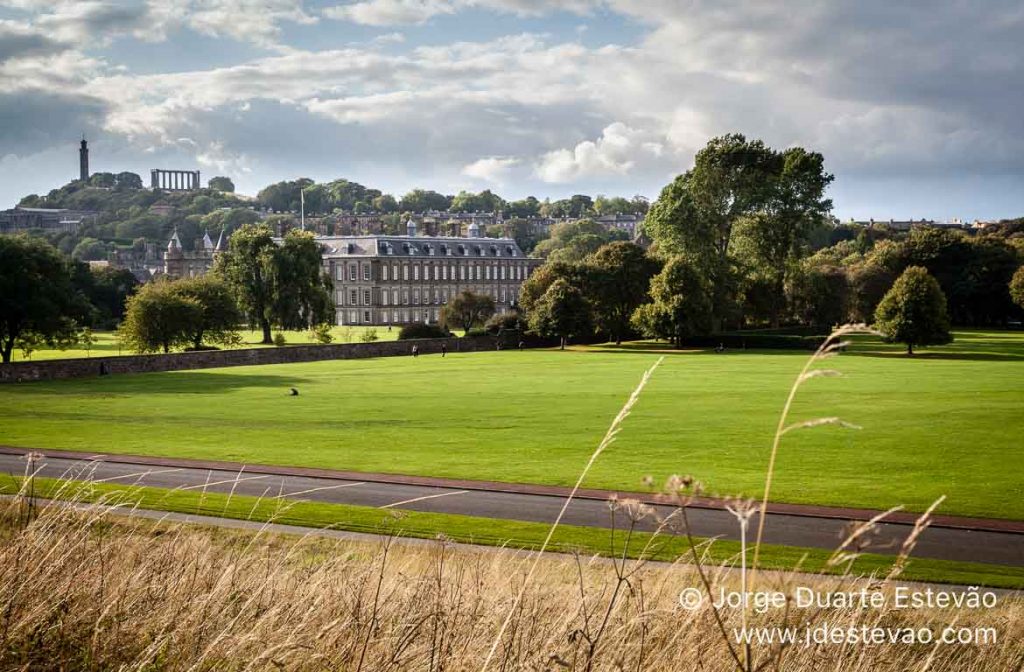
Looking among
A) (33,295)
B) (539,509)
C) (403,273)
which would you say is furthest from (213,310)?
(403,273)

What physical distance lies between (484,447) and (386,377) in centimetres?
2897

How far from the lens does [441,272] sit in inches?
5950

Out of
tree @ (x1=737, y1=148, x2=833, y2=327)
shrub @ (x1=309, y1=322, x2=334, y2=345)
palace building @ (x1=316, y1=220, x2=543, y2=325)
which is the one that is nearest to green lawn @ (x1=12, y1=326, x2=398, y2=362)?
shrub @ (x1=309, y1=322, x2=334, y2=345)

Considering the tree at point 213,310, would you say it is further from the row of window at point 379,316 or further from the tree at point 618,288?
the row of window at point 379,316

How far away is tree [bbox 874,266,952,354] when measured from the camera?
75062 millimetres

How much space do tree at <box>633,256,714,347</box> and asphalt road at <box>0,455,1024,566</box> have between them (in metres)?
61.6

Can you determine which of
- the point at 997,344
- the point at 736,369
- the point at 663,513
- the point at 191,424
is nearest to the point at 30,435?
the point at 191,424

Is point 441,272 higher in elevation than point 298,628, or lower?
higher

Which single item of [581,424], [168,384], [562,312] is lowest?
[581,424]

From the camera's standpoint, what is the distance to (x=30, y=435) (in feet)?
107

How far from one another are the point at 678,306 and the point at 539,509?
63565 millimetres

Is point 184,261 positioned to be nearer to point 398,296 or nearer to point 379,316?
point 379,316

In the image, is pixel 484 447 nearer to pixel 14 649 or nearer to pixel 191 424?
pixel 191 424

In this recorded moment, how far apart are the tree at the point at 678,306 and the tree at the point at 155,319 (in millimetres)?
37065
